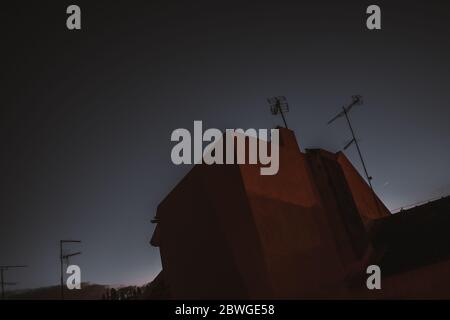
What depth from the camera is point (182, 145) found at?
14.3m

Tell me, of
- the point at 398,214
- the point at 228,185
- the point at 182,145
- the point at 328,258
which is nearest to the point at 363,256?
the point at 328,258

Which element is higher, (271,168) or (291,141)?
(291,141)

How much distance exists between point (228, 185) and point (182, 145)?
2700mm

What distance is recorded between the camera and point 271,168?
14.6 meters

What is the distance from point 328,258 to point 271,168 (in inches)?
187

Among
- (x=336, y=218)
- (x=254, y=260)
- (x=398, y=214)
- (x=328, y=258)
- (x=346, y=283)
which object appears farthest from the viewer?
(x=398, y=214)

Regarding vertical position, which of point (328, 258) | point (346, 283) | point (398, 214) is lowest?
point (346, 283)
